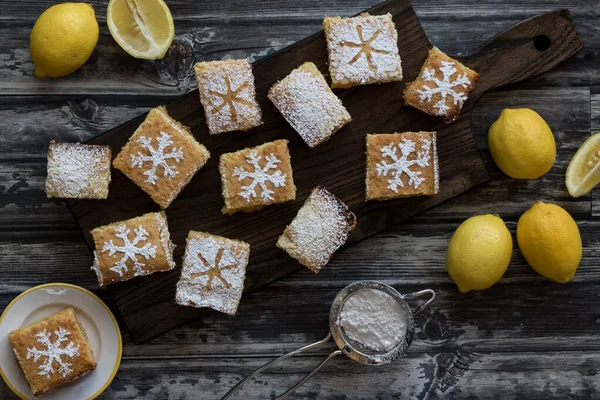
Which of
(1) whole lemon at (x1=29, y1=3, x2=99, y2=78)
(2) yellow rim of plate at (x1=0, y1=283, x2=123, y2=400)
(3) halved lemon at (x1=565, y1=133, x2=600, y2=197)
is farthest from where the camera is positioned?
(3) halved lemon at (x1=565, y1=133, x2=600, y2=197)

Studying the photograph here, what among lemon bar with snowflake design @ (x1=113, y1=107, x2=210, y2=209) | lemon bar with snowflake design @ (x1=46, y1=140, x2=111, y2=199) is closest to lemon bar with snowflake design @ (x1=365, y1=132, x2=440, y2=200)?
lemon bar with snowflake design @ (x1=113, y1=107, x2=210, y2=209)

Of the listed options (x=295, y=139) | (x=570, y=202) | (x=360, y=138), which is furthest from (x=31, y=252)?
(x=570, y=202)

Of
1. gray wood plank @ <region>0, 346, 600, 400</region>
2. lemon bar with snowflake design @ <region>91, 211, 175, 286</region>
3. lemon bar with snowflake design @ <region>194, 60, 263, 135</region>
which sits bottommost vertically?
gray wood plank @ <region>0, 346, 600, 400</region>

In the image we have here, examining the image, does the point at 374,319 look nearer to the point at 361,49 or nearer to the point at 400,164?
the point at 400,164

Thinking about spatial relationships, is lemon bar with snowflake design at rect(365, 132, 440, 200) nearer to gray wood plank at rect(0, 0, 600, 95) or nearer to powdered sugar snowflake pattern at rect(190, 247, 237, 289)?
gray wood plank at rect(0, 0, 600, 95)

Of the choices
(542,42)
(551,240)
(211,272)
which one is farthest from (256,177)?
(542,42)

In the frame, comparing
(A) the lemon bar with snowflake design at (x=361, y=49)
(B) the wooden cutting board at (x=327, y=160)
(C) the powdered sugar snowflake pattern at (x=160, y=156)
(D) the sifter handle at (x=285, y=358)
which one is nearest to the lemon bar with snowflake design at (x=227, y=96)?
(B) the wooden cutting board at (x=327, y=160)

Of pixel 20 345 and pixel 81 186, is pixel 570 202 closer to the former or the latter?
pixel 81 186
